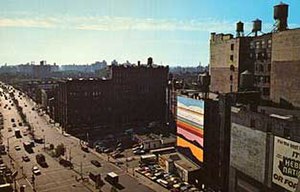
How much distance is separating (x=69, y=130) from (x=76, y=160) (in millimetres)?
34258

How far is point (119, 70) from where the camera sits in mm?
131500

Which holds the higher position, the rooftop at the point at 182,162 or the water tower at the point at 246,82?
the water tower at the point at 246,82

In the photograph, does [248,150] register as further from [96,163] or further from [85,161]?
[85,161]

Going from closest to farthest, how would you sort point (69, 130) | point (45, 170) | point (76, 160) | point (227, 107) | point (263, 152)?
point (263, 152)
point (227, 107)
point (45, 170)
point (76, 160)
point (69, 130)

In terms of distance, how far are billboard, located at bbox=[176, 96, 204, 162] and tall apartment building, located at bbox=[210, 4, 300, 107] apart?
38.3 feet

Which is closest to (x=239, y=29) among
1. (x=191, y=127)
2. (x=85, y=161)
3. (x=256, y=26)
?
(x=256, y=26)

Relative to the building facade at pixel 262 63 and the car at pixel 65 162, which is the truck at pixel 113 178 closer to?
the car at pixel 65 162

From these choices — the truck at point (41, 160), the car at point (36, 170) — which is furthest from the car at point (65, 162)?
the car at point (36, 170)

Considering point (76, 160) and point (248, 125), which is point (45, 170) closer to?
point (76, 160)

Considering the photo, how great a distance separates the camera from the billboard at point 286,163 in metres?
45.8

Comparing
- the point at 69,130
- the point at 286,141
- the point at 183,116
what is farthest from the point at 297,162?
the point at 69,130

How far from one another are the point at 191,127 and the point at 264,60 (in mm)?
23610

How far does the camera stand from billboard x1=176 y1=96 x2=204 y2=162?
7420cm

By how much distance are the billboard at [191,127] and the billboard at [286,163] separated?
2514 centimetres
